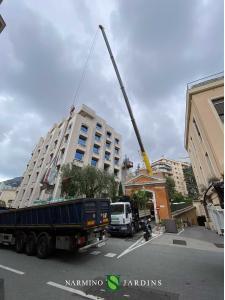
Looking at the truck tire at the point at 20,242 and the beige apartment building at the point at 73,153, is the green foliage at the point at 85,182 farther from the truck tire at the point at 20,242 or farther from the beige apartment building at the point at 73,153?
the truck tire at the point at 20,242

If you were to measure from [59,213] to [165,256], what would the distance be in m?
5.52

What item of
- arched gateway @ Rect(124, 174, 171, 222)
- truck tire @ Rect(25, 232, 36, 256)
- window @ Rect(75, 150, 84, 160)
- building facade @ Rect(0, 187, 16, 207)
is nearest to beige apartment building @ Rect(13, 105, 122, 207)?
window @ Rect(75, 150, 84, 160)

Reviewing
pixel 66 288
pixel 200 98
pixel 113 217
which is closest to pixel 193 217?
pixel 113 217

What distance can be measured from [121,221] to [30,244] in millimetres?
7128

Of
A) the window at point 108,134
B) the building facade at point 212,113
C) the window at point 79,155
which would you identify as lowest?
the building facade at point 212,113

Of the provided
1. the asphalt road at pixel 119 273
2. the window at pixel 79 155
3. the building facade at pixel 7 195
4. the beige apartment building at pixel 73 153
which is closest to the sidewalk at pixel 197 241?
the asphalt road at pixel 119 273

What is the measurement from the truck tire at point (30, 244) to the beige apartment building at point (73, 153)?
15.8 m

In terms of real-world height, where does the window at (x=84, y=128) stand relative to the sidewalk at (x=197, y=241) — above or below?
above

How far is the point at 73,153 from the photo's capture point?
2894cm

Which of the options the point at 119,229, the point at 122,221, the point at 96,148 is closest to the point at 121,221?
the point at 122,221

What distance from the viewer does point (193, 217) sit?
29078mm

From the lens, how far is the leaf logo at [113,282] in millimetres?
5168

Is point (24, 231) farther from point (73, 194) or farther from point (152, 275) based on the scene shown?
point (73, 194)

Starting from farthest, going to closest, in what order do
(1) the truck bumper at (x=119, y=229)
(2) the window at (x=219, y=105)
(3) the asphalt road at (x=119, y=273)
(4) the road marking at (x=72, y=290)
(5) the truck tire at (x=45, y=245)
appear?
1. (1) the truck bumper at (x=119, y=229)
2. (2) the window at (x=219, y=105)
3. (5) the truck tire at (x=45, y=245)
4. (3) the asphalt road at (x=119, y=273)
5. (4) the road marking at (x=72, y=290)
